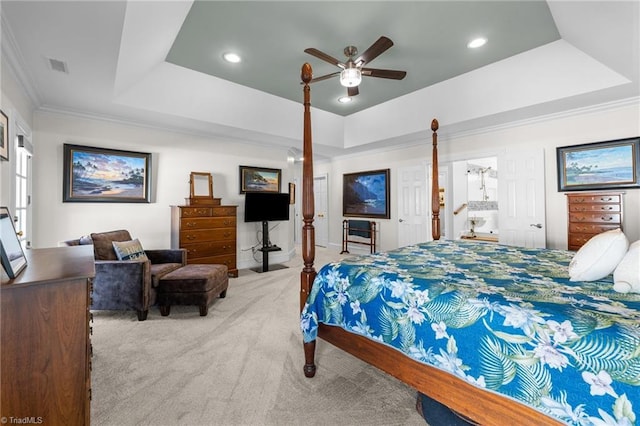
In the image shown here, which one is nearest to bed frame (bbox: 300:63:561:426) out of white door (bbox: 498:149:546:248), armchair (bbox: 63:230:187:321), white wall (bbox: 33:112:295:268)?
armchair (bbox: 63:230:187:321)

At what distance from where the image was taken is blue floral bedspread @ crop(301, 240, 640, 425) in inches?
36.6

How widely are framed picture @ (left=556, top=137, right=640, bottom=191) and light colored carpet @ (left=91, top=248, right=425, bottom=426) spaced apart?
3865mm

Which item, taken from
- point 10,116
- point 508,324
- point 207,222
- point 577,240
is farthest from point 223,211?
point 577,240

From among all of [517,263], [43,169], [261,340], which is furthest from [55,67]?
[517,263]

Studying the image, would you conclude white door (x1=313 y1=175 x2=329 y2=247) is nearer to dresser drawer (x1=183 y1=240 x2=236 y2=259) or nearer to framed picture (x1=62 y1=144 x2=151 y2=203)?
dresser drawer (x1=183 y1=240 x2=236 y2=259)

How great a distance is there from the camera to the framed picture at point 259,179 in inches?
210

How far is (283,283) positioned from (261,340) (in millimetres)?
1812

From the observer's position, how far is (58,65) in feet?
8.47

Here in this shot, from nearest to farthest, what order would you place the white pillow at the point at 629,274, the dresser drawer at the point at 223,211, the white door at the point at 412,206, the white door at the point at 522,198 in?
the white pillow at the point at 629,274 < the white door at the point at 522,198 < the dresser drawer at the point at 223,211 < the white door at the point at 412,206

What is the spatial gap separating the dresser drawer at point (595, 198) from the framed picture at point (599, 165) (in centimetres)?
33

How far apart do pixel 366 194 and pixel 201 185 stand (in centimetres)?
361

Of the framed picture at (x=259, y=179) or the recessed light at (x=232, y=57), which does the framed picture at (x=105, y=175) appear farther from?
the recessed light at (x=232, y=57)

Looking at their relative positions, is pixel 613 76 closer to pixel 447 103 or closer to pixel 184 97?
pixel 447 103

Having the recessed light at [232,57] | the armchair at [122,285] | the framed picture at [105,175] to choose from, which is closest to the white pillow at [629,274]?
the armchair at [122,285]
